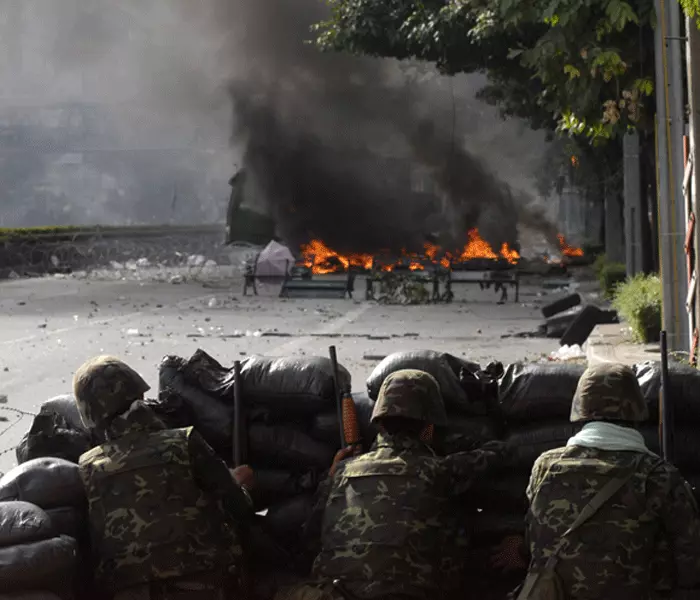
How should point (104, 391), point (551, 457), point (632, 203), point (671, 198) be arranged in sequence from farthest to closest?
point (632, 203), point (671, 198), point (104, 391), point (551, 457)

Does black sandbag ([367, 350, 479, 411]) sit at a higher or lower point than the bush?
higher

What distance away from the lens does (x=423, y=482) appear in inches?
156

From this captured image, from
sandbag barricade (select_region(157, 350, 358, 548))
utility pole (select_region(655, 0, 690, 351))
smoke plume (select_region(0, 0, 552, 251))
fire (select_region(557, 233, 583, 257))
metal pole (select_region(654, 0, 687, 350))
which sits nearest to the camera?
sandbag barricade (select_region(157, 350, 358, 548))

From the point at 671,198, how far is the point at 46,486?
24.3 ft

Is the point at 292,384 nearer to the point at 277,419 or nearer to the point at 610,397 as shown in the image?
the point at 277,419

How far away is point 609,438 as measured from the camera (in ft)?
12.4

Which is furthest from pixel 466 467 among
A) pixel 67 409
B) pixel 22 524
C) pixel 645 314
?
pixel 645 314

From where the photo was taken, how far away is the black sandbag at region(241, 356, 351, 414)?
4852 mm

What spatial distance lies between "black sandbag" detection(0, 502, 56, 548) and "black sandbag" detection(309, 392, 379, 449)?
1.25 metres

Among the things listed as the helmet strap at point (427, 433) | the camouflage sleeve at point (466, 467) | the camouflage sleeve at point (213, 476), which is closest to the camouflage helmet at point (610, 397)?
the camouflage sleeve at point (466, 467)

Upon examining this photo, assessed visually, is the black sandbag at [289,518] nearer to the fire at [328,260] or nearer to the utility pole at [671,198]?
the utility pole at [671,198]

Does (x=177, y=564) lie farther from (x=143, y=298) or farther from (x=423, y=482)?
(x=143, y=298)

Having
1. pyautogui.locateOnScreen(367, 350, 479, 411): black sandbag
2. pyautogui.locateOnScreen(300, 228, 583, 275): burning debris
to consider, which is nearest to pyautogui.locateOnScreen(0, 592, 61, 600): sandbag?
pyautogui.locateOnScreen(367, 350, 479, 411): black sandbag

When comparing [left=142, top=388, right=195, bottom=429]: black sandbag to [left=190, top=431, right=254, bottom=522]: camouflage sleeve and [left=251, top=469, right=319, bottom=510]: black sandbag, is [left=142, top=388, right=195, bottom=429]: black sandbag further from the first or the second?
[left=190, top=431, right=254, bottom=522]: camouflage sleeve
